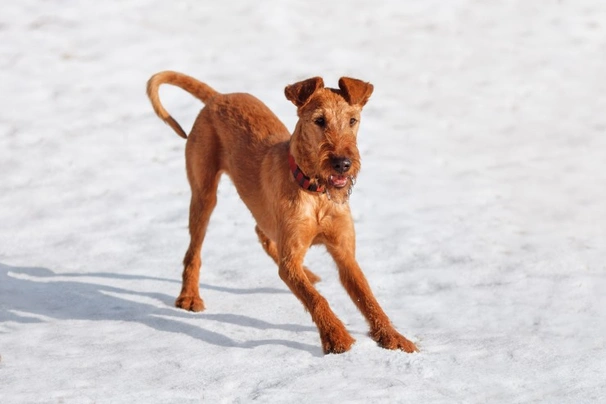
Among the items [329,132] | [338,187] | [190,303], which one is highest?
[329,132]

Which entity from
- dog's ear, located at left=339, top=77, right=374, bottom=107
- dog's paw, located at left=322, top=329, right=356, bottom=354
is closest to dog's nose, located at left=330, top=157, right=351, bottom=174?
dog's ear, located at left=339, top=77, right=374, bottom=107

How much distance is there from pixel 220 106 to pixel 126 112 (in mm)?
3767

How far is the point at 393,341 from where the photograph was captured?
5082mm

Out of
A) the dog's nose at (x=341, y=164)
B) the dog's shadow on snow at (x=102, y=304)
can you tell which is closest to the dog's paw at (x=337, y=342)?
the dog's shadow on snow at (x=102, y=304)

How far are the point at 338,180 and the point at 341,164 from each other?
155 mm

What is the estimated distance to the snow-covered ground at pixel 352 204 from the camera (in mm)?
4902

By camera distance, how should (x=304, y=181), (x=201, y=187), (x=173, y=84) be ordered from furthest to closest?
(x=173, y=84) < (x=201, y=187) < (x=304, y=181)

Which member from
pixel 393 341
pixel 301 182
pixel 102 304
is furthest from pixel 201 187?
pixel 393 341

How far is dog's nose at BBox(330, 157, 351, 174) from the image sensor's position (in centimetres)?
495

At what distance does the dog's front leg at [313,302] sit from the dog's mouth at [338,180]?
49 centimetres

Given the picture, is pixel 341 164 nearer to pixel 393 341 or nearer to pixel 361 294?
pixel 361 294

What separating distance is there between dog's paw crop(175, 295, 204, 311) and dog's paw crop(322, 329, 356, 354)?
1332 millimetres

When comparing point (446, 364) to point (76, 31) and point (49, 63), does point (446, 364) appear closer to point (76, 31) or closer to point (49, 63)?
point (49, 63)

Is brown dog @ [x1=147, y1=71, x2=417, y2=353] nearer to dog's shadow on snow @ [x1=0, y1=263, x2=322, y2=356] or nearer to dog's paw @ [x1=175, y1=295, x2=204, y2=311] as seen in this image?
dog's paw @ [x1=175, y1=295, x2=204, y2=311]
